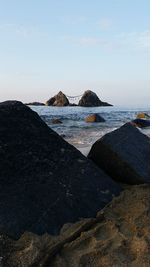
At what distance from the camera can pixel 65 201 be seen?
11.1ft

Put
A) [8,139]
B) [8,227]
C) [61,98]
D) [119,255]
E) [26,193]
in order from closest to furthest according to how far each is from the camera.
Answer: [119,255], [8,227], [26,193], [8,139], [61,98]

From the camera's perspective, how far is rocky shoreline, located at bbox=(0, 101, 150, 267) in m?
2.80

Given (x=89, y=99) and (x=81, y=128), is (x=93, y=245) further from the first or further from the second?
(x=89, y=99)

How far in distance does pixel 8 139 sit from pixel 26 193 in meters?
0.77

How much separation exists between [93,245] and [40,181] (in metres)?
0.86

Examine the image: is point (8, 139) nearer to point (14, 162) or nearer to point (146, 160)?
point (14, 162)

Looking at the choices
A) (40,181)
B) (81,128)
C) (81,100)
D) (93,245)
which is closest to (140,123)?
(81,128)

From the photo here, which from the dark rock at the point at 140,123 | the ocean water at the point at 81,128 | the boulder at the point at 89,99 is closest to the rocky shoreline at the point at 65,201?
the ocean water at the point at 81,128

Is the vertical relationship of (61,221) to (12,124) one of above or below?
below

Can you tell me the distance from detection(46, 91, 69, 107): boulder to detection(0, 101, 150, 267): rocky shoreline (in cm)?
5803

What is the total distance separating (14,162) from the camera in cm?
363

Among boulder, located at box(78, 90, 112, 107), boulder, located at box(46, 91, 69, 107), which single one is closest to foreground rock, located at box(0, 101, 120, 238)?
boulder, located at box(78, 90, 112, 107)

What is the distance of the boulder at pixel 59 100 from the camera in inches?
2461

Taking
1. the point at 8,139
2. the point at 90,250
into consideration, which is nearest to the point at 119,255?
the point at 90,250
